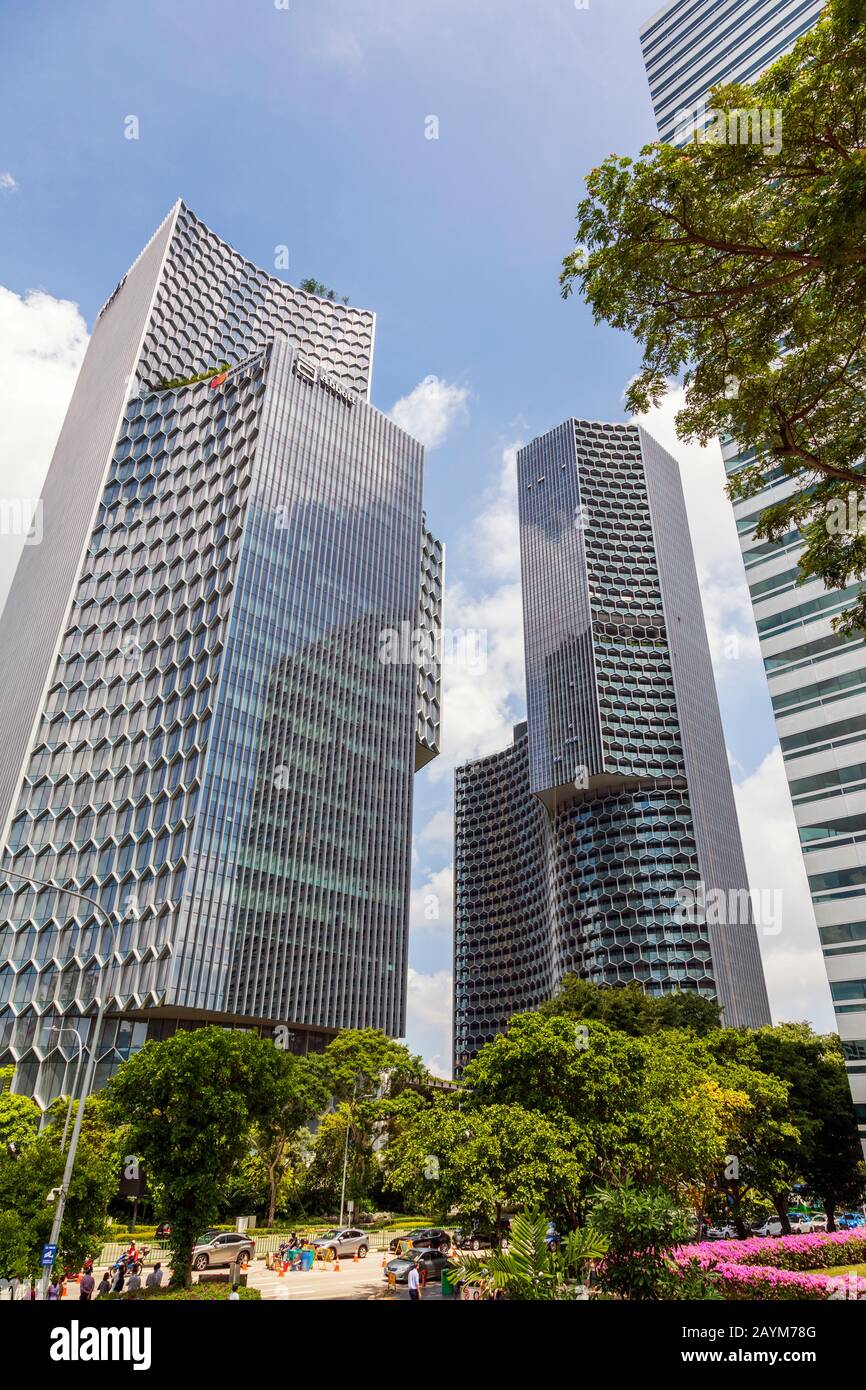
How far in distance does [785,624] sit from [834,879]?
564 inches

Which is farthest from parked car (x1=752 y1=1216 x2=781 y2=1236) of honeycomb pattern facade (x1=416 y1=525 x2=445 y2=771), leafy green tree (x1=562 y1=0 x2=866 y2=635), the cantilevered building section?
the cantilevered building section

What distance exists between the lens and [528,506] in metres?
144

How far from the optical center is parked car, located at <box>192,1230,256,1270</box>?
1332 inches

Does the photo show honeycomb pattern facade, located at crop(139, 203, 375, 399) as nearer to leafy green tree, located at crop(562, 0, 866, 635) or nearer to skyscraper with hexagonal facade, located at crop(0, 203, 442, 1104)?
skyscraper with hexagonal facade, located at crop(0, 203, 442, 1104)

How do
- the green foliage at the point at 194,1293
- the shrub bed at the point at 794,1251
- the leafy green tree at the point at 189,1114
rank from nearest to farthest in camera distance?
the shrub bed at the point at 794,1251
the green foliage at the point at 194,1293
the leafy green tree at the point at 189,1114

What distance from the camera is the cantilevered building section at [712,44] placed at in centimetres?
5834

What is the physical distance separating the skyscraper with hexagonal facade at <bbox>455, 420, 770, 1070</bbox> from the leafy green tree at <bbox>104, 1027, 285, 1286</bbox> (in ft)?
283

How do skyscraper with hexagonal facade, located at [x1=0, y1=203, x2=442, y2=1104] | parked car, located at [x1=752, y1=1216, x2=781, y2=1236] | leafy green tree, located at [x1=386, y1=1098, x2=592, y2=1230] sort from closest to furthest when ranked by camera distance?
leafy green tree, located at [x1=386, y1=1098, x2=592, y2=1230], parked car, located at [x1=752, y1=1216, x2=781, y2=1236], skyscraper with hexagonal facade, located at [x1=0, y1=203, x2=442, y2=1104]

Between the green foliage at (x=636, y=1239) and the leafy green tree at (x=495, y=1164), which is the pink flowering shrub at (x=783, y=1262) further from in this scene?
the leafy green tree at (x=495, y=1164)

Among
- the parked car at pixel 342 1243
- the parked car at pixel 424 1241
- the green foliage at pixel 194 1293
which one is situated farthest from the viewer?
the parked car at pixel 342 1243

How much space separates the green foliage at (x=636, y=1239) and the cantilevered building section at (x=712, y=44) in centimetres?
6373

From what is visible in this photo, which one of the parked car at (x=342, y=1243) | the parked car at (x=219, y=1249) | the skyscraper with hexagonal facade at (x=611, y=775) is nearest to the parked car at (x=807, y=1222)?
the parked car at (x=342, y=1243)

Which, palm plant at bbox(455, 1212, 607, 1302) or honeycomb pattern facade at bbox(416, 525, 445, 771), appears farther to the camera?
honeycomb pattern facade at bbox(416, 525, 445, 771)
